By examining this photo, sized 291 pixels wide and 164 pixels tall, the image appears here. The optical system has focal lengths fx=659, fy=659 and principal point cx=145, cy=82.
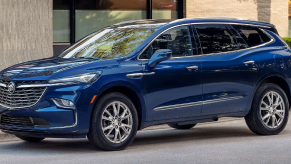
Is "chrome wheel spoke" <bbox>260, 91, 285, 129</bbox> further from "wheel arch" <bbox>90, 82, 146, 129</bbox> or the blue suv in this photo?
"wheel arch" <bbox>90, 82, 146, 129</bbox>

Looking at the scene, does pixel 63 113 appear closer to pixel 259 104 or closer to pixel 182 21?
pixel 182 21

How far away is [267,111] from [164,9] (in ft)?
31.4

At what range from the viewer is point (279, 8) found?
20.5m

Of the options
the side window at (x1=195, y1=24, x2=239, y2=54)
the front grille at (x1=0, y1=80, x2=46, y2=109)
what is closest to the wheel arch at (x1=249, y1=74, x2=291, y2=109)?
the side window at (x1=195, y1=24, x2=239, y2=54)

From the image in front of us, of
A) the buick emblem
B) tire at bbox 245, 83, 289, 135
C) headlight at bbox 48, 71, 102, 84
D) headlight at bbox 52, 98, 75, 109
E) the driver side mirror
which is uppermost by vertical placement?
the driver side mirror

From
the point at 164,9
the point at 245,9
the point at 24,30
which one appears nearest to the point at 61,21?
the point at 24,30

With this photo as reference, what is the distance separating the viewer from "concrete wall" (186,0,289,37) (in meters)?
19.4

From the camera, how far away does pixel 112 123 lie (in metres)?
8.35

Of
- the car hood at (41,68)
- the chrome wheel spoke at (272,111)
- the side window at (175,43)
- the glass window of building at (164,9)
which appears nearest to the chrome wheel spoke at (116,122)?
→ the car hood at (41,68)

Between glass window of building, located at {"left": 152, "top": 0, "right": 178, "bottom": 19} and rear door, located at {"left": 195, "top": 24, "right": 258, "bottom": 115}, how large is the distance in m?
9.26

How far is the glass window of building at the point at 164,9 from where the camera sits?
1908cm

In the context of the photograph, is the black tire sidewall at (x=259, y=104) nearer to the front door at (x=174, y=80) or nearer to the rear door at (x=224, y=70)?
the rear door at (x=224, y=70)

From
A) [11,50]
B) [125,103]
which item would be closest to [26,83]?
[125,103]

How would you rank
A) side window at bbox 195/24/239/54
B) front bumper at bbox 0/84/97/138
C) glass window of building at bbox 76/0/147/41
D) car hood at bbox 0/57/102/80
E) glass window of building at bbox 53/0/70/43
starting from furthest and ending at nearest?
glass window of building at bbox 76/0/147/41, glass window of building at bbox 53/0/70/43, side window at bbox 195/24/239/54, car hood at bbox 0/57/102/80, front bumper at bbox 0/84/97/138
